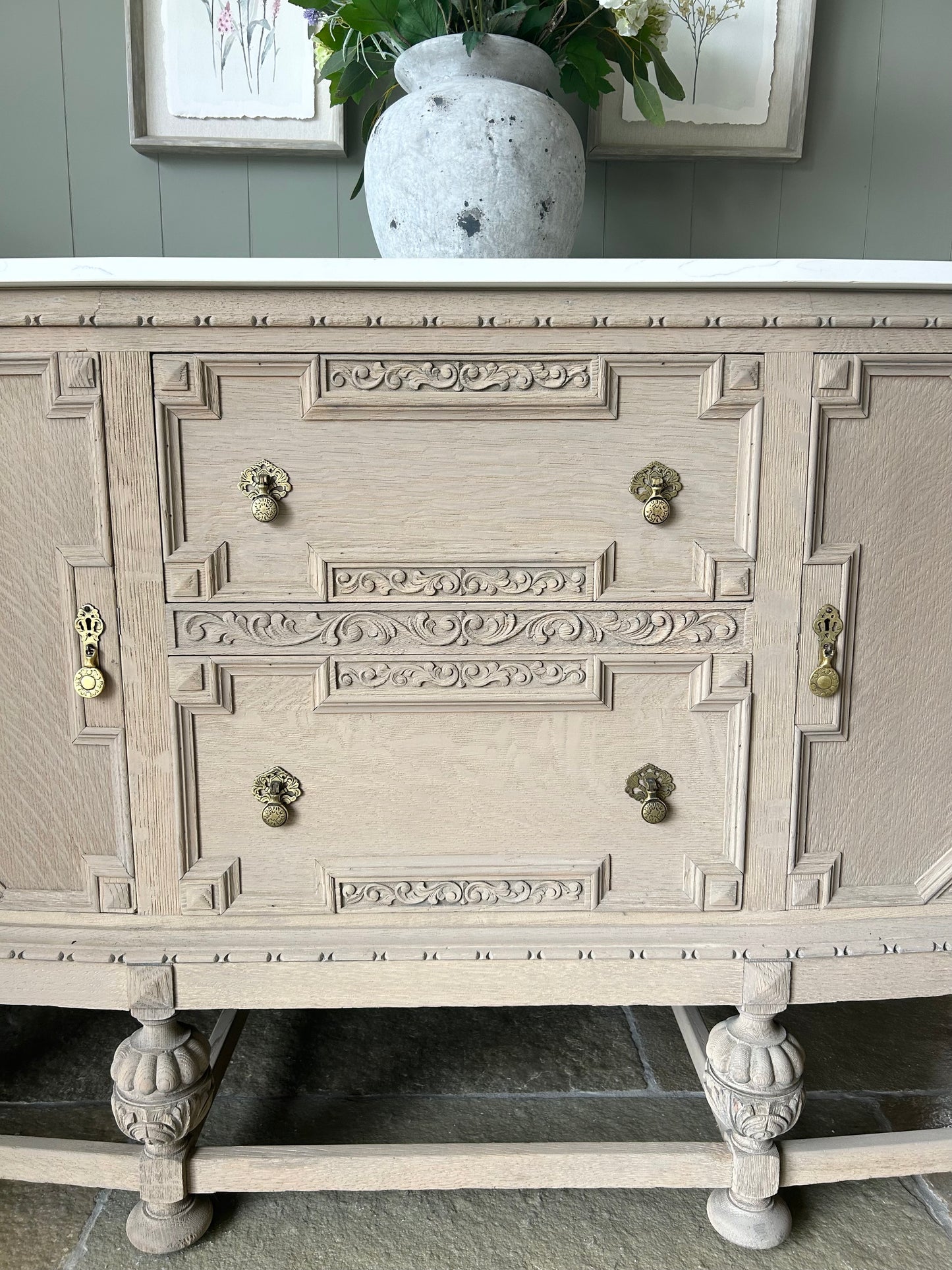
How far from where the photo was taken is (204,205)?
132 centimetres

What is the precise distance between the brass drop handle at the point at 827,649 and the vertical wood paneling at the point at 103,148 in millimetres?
1103

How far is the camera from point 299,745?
0.89 meters

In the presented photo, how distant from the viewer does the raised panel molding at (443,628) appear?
87cm

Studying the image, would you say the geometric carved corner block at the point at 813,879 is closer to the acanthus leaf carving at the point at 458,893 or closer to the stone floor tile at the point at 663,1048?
the acanthus leaf carving at the point at 458,893

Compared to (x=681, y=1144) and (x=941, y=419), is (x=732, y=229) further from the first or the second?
(x=681, y=1144)

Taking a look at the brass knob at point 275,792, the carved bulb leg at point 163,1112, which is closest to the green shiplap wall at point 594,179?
the brass knob at point 275,792

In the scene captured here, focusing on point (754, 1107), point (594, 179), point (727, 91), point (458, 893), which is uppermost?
point (727, 91)

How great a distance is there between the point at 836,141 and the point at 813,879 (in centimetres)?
113

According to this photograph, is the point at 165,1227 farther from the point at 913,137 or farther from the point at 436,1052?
the point at 913,137

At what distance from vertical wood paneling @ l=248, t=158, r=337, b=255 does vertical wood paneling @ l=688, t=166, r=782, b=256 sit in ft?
1.87

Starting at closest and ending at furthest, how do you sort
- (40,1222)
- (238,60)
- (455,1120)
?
(40,1222) → (455,1120) → (238,60)

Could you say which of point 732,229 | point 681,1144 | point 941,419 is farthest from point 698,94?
point 681,1144

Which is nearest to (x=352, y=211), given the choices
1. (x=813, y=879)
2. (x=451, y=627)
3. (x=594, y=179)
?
(x=594, y=179)

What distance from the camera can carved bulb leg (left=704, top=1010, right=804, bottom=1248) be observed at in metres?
0.93
